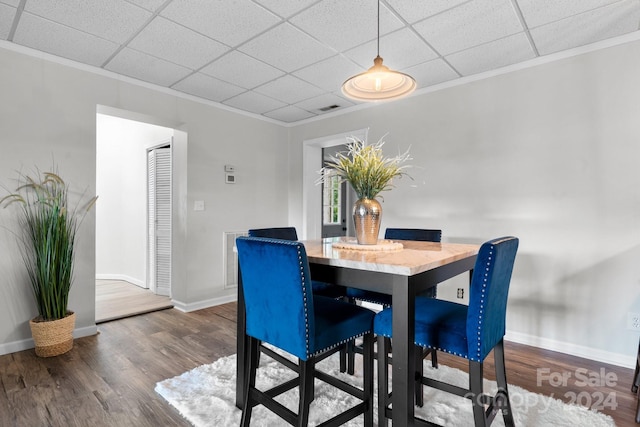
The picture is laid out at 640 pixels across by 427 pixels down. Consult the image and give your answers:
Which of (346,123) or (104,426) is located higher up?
(346,123)

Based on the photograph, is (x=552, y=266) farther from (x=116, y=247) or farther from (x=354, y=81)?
(x=116, y=247)

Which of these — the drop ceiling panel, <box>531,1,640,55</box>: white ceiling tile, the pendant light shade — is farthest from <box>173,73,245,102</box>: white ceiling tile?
<box>531,1,640,55</box>: white ceiling tile

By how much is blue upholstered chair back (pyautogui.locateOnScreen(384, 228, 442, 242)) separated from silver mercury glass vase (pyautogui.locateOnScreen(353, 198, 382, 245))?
2.64 ft

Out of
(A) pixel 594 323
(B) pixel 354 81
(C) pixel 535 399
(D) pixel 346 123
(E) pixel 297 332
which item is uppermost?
(D) pixel 346 123

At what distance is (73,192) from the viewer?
9.87 ft

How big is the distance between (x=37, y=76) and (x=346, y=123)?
3.12 metres

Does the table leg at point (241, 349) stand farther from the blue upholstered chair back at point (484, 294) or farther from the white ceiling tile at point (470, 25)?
the white ceiling tile at point (470, 25)

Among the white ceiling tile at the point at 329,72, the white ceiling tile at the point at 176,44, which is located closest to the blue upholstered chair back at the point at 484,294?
the white ceiling tile at the point at 329,72

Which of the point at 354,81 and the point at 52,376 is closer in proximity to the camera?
the point at 354,81

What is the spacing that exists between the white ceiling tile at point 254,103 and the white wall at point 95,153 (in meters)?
0.18

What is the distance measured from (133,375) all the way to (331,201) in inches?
154

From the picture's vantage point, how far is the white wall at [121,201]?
16.5 feet

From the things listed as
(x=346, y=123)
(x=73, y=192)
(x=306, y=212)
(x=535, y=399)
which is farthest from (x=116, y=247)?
(x=535, y=399)

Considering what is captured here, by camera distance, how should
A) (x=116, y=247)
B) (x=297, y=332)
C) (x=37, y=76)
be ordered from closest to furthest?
1. (x=297, y=332)
2. (x=37, y=76)
3. (x=116, y=247)
